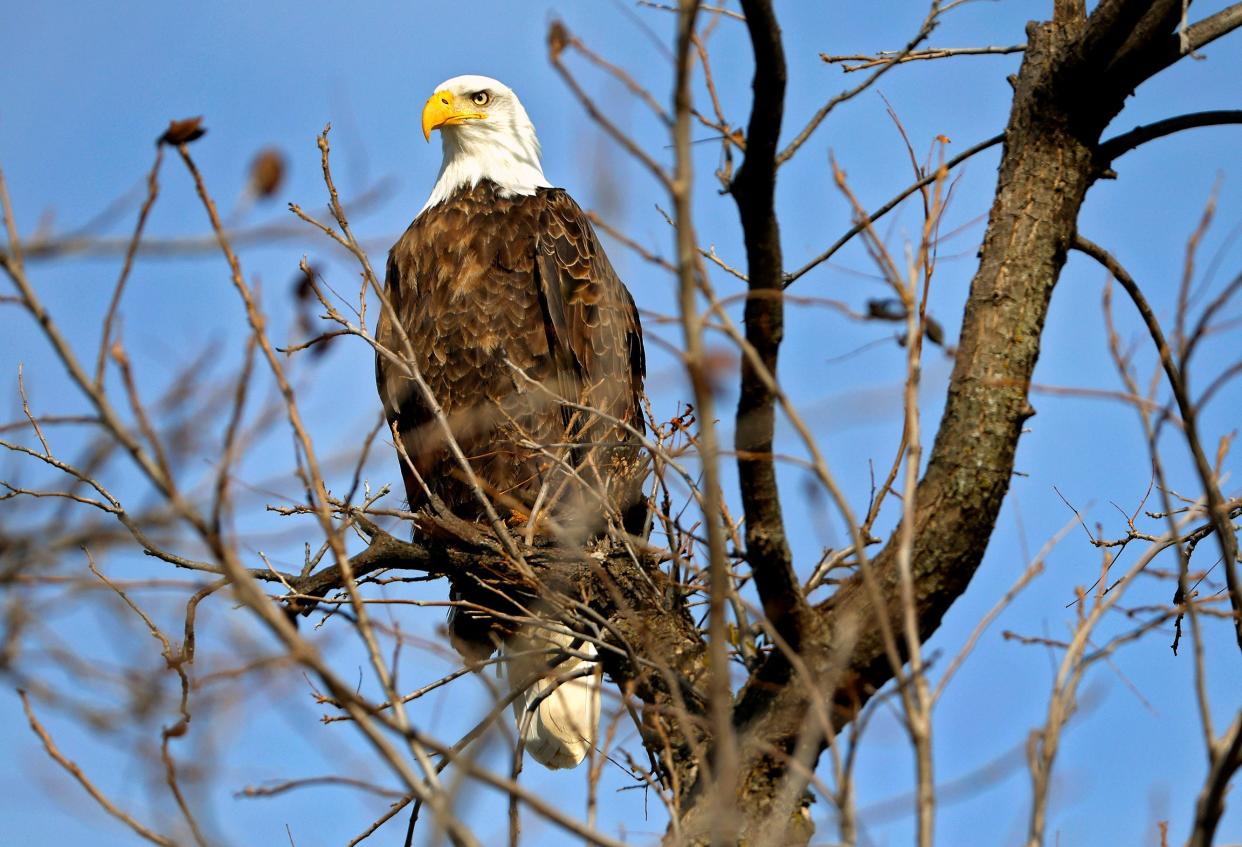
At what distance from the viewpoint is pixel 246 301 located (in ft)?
5.98

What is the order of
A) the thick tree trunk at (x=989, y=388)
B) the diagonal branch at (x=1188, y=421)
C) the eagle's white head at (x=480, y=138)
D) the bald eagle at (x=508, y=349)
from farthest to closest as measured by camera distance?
the eagle's white head at (x=480, y=138)
the bald eagle at (x=508, y=349)
the thick tree trunk at (x=989, y=388)
the diagonal branch at (x=1188, y=421)

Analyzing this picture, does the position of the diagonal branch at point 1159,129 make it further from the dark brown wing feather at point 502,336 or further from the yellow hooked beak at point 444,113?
the yellow hooked beak at point 444,113

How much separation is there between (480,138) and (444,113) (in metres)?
0.17

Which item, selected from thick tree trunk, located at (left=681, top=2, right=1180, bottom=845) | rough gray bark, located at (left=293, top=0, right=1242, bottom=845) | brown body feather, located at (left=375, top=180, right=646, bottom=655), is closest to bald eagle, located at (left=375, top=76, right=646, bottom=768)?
brown body feather, located at (left=375, top=180, right=646, bottom=655)

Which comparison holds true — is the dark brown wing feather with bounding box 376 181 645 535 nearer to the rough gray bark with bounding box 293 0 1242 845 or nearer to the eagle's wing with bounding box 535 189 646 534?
the eagle's wing with bounding box 535 189 646 534

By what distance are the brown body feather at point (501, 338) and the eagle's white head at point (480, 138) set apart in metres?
0.13

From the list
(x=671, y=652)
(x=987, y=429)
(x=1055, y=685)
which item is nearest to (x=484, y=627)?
(x=671, y=652)

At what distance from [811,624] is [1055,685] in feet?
2.00

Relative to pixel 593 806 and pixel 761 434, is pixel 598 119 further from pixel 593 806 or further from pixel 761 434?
pixel 593 806

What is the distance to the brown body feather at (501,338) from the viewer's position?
464 centimetres

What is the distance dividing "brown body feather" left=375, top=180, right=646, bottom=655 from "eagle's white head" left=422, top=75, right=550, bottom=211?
0.13m

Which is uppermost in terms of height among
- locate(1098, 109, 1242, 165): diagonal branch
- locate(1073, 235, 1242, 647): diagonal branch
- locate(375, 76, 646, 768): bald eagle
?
locate(375, 76, 646, 768): bald eagle

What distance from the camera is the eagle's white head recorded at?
16.8 ft

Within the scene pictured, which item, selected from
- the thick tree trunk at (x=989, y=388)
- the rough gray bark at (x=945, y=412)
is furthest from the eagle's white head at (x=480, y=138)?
the thick tree trunk at (x=989, y=388)
